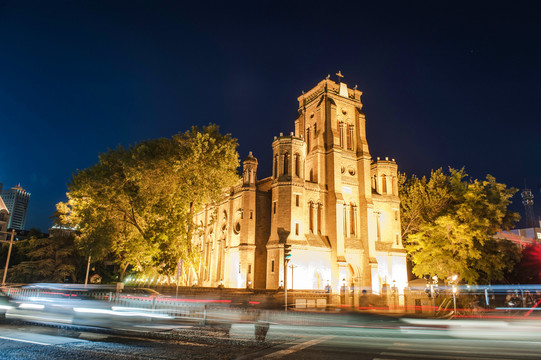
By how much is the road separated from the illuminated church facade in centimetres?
2279

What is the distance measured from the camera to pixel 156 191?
26688 mm

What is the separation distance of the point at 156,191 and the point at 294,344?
751 inches

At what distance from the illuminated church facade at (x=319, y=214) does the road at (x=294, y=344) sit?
74.8 feet

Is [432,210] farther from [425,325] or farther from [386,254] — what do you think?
[425,325]

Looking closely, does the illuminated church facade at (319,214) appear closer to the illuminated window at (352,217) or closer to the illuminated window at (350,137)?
the illuminated window at (352,217)

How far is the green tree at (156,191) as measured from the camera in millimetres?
26297

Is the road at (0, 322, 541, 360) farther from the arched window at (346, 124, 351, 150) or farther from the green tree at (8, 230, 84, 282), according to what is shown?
the green tree at (8, 230, 84, 282)

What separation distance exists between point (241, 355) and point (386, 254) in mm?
35474

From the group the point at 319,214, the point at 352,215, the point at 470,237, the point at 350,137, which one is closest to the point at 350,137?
the point at 350,137

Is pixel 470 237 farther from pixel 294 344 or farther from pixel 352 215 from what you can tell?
pixel 294 344

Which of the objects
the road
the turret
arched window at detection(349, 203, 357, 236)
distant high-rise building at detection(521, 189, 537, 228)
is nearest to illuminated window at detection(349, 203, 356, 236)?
arched window at detection(349, 203, 357, 236)

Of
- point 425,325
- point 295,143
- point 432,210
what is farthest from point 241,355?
point 432,210

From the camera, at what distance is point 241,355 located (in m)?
8.77

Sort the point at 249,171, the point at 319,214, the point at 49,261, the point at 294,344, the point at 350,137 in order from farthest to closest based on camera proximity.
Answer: the point at 49,261
the point at 350,137
the point at 249,171
the point at 319,214
the point at 294,344
